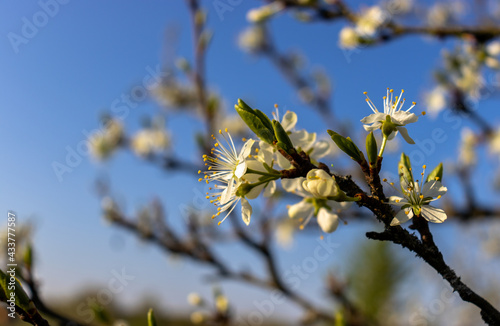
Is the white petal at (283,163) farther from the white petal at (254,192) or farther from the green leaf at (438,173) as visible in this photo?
the green leaf at (438,173)

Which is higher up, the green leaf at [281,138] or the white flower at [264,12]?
the white flower at [264,12]

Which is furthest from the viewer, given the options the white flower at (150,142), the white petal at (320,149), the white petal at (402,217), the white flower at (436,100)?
the white flower at (150,142)

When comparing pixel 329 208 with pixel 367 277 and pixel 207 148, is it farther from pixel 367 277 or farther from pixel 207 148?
pixel 367 277

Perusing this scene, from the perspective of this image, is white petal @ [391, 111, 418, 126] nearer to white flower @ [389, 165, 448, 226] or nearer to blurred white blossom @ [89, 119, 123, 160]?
white flower @ [389, 165, 448, 226]

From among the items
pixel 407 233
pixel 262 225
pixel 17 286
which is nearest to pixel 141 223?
pixel 262 225

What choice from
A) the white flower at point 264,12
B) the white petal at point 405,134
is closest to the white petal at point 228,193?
the white petal at point 405,134

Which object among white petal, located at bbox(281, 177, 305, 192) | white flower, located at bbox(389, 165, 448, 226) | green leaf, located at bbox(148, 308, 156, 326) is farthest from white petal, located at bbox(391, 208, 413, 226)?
green leaf, located at bbox(148, 308, 156, 326)

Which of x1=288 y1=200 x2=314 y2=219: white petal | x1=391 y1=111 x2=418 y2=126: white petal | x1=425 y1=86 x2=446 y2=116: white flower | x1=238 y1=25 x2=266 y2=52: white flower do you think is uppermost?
x1=238 y1=25 x2=266 y2=52: white flower
